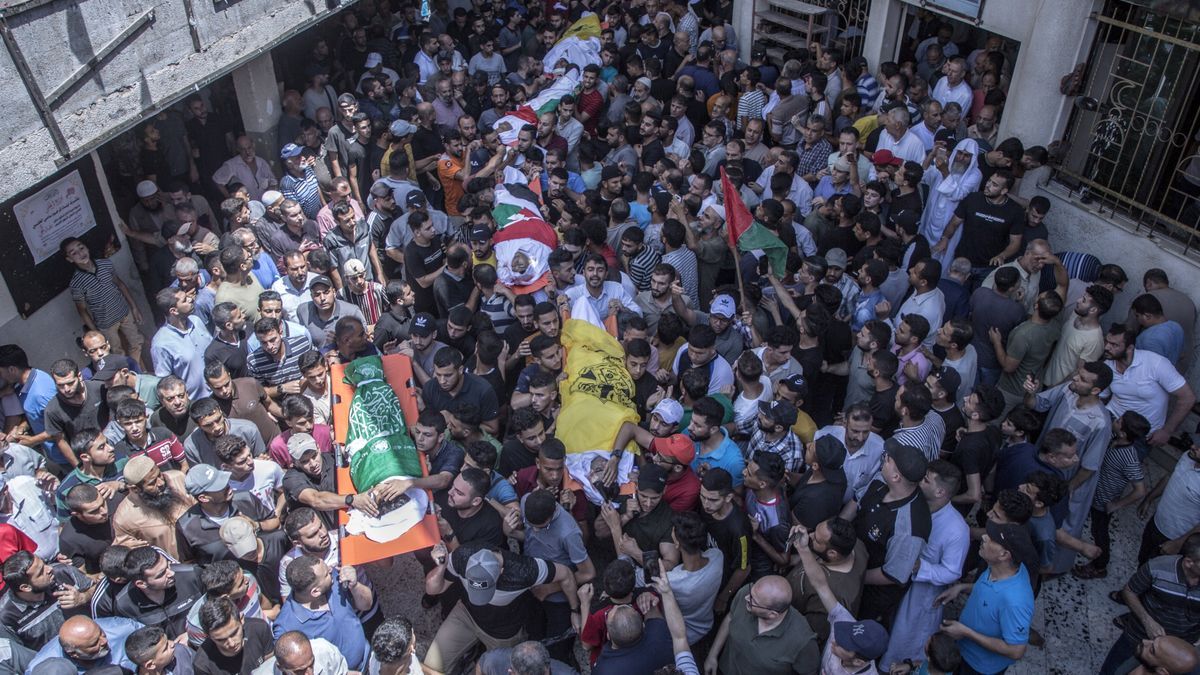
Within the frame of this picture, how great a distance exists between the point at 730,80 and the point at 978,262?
167 inches

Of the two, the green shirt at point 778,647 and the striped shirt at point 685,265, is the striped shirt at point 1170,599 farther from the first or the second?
the striped shirt at point 685,265

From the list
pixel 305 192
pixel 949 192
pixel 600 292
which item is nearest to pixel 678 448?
pixel 600 292

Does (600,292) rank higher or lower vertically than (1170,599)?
higher

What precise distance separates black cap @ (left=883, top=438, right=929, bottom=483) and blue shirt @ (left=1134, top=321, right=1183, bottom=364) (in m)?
2.44

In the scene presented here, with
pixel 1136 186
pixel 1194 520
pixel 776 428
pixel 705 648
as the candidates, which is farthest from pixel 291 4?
pixel 1194 520

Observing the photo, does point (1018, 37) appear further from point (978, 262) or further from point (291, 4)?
point (291, 4)

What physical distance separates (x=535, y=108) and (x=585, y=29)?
277cm

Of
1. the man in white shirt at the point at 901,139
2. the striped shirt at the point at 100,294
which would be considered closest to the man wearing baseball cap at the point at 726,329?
the man in white shirt at the point at 901,139

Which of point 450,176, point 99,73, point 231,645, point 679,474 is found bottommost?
point 450,176

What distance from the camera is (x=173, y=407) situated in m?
5.54

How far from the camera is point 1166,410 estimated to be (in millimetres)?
5668

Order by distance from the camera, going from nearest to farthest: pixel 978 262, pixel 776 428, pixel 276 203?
pixel 776 428, pixel 978 262, pixel 276 203

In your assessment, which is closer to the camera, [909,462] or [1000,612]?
[1000,612]

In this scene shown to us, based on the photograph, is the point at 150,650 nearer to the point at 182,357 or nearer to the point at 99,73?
the point at 182,357
